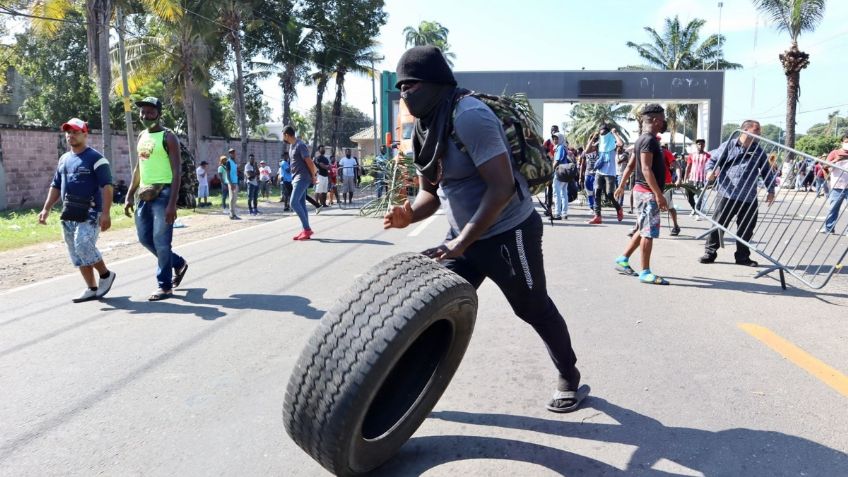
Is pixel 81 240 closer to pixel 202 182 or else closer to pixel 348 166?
pixel 348 166

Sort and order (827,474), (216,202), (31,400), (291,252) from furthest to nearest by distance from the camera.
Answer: (216,202) → (291,252) → (31,400) → (827,474)

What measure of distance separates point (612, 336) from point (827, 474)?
2.07m

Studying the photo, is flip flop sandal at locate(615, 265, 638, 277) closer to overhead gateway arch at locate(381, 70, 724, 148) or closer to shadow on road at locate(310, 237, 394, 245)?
shadow on road at locate(310, 237, 394, 245)

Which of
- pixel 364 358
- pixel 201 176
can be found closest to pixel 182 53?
pixel 201 176

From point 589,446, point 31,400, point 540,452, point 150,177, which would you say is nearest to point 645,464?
point 589,446

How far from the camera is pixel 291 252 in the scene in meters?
9.03

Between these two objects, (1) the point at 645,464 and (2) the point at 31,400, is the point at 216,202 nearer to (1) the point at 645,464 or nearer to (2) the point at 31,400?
(2) the point at 31,400

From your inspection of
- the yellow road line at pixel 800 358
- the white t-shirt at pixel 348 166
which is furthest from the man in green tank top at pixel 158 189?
the white t-shirt at pixel 348 166

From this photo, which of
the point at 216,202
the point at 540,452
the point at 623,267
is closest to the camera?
the point at 540,452

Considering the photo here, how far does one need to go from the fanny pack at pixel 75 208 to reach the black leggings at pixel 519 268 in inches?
168

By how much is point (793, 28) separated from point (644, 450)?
93.2ft

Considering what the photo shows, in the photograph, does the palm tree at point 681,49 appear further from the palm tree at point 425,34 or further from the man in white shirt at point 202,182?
the man in white shirt at point 202,182

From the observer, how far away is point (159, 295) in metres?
6.02

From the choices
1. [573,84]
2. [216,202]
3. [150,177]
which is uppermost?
[573,84]
